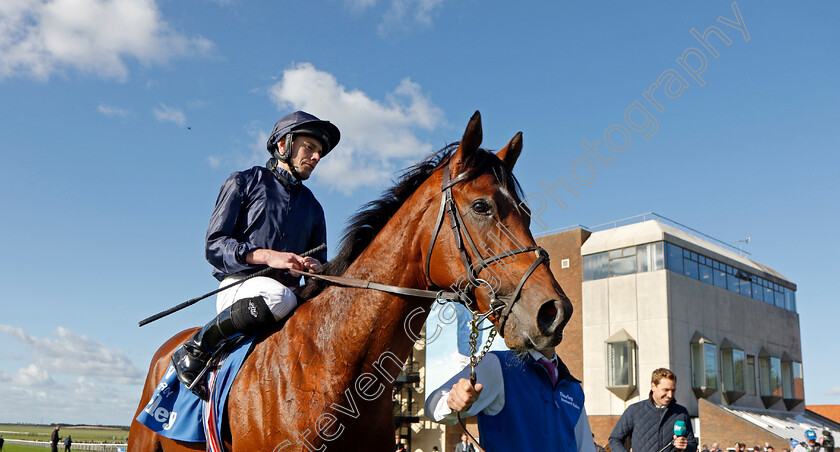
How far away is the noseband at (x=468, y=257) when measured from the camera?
284cm

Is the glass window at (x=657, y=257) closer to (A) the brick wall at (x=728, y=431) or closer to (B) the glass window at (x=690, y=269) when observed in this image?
(B) the glass window at (x=690, y=269)

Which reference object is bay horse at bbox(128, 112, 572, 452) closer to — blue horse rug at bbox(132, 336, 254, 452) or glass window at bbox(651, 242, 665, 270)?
blue horse rug at bbox(132, 336, 254, 452)

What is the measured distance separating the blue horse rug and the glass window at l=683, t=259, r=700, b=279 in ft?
110

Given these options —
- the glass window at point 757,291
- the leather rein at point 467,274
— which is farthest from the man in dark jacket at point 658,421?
the glass window at point 757,291

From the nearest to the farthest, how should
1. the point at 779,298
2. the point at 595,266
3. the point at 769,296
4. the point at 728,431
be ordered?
the point at 728,431
the point at 595,266
the point at 769,296
the point at 779,298

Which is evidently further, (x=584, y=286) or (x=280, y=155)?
(x=584, y=286)

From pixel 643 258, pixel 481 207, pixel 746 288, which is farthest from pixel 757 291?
pixel 481 207

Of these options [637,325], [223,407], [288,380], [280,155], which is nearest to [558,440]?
[288,380]

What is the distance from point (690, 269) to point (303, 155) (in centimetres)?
3375

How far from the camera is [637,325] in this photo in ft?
107

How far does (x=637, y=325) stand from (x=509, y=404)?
103ft

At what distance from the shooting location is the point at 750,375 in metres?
36.4

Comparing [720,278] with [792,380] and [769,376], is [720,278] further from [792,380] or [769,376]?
[792,380]

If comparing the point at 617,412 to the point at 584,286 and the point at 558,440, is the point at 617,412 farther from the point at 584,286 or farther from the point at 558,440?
the point at 558,440
